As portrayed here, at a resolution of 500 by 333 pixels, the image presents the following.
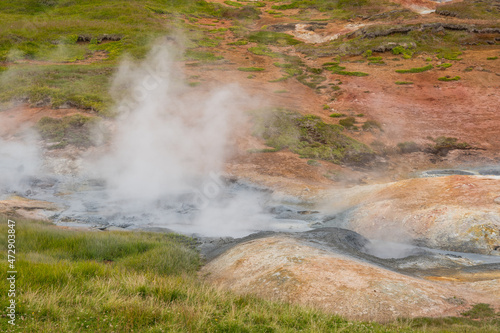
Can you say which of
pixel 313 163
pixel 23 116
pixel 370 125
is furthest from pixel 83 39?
pixel 313 163

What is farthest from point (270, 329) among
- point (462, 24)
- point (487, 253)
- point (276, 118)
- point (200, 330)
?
point (462, 24)

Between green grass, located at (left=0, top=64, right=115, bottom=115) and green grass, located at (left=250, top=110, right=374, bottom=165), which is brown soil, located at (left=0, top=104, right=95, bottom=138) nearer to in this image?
green grass, located at (left=0, top=64, right=115, bottom=115)

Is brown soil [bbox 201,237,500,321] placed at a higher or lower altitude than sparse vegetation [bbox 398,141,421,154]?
higher

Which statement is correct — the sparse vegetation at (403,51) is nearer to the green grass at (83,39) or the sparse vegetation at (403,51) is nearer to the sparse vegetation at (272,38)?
the sparse vegetation at (272,38)

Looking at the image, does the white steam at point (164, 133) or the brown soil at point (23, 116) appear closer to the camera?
the white steam at point (164, 133)

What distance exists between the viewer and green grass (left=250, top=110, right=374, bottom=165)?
904 inches

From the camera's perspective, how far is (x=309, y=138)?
2461 cm

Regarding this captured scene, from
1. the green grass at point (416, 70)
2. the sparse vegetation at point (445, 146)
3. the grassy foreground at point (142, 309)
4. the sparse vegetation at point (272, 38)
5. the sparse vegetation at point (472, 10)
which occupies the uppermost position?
the sparse vegetation at point (472, 10)

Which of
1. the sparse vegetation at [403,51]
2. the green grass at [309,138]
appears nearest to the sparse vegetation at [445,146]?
the green grass at [309,138]

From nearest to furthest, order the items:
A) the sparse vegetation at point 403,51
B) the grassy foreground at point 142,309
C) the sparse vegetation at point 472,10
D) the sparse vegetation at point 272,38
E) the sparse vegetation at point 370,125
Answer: the grassy foreground at point 142,309, the sparse vegetation at point 370,125, the sparse vegetation at point 403,51, the sparse vegetation at point 272,38, the sparse vegetation at point 472,10

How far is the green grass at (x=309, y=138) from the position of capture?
75.3 feet

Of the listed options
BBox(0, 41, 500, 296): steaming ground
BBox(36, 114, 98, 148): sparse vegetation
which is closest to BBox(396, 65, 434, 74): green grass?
BBox(0, 41, 500, 296): steaming ground

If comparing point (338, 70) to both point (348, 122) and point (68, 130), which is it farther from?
point (68, 130)

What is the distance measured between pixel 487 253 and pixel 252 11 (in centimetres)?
6752
